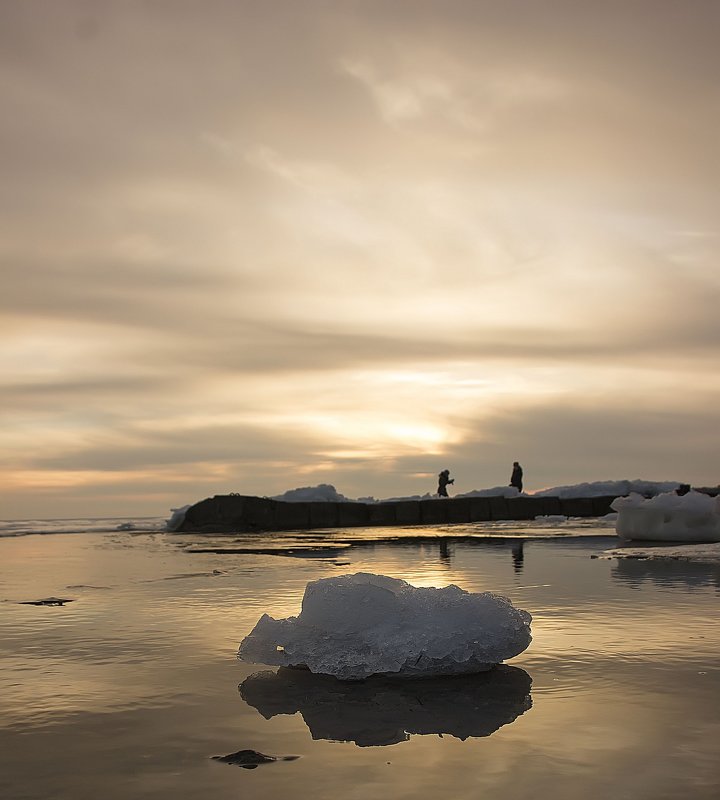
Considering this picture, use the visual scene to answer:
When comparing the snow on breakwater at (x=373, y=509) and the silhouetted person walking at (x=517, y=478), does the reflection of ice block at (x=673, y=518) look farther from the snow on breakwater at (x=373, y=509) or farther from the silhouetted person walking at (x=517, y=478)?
the silhouetted person walking at (x=517, y=478)

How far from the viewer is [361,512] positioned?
85.7ft

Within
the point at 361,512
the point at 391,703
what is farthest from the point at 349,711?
the point at 361,512

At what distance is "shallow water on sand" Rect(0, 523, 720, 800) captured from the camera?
2.62 meters

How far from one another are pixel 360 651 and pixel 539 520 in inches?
882

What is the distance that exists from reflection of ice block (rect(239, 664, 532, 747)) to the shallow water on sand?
0.04 ft

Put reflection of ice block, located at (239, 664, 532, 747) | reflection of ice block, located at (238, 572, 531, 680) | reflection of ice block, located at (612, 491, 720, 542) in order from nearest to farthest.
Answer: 1. reflection of ice block, located at (239, 664, 532, 747)
2. reflection of ice block, located at (238, 572, 531, 680)
3. reflection of ice block, located at (612, 491, 720, 542)

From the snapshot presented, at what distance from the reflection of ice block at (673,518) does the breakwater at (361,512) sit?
451 inches

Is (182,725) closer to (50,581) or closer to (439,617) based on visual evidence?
(439,617)

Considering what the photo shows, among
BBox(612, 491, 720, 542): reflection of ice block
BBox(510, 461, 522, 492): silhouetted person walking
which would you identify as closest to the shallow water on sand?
BBox(612, 491, 720, 542): reflection of ice block

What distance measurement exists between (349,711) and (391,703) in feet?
0.71

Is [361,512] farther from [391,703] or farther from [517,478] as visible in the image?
[391,703]

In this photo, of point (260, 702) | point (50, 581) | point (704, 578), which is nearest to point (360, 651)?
point (260, 702)

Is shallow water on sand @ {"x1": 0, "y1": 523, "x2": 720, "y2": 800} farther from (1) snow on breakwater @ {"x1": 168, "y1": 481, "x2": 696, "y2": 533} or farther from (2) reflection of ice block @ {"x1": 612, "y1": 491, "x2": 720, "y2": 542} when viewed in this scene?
(1) snow on breakwater @ {"x1": 168, "y1": 481, "x2": 696, "y2": 533}

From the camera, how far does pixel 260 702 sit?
364 cm
